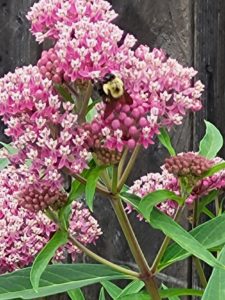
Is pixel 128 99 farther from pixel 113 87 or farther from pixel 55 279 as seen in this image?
pixel 55 279

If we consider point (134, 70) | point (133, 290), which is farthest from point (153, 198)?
point (133, 290)

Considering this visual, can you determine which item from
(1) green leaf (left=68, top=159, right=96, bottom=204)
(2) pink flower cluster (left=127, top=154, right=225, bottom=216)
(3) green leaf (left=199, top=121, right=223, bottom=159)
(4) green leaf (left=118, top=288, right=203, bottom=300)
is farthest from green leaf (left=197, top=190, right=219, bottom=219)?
(1) green leaf (left=68, top=159, right=96, bottom=204)

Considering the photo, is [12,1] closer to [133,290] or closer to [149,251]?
[149,251]

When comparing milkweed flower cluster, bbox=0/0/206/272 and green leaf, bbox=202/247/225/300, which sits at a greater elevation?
milkweed flower cluster, bbox=0/0/206/272

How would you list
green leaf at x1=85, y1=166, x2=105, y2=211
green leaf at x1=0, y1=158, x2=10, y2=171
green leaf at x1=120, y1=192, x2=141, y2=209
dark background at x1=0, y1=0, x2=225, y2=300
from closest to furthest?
green leaf at x1=85, y1=166, x2=105, y2=211 < green leaf at x1=120, y1=192, x2=141, y2=209 < green leaf at x1=0, y1=158, x2=10, y2=171 < dark background at x1=0, y1=0, x2=225, y2=300

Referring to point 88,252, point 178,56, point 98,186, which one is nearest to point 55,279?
point 88,252

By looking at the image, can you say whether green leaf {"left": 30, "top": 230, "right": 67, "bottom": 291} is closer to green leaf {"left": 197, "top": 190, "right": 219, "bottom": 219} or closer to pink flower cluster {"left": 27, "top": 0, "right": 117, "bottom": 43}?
pink flower cluster {"left": 27, "top": 0, "right": 117, "bottom": 43}
